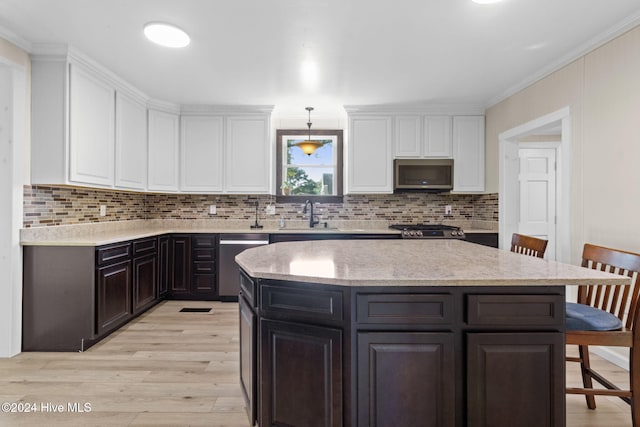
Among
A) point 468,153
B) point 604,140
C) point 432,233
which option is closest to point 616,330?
point 604,140

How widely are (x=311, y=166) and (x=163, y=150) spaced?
78.0 inches

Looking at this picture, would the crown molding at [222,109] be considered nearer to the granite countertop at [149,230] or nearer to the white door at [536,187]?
the granite countertop at [149,230]

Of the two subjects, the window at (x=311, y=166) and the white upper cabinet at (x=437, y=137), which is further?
the window at (x=311, y=166)

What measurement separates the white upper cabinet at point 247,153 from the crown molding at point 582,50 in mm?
2960

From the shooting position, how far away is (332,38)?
266 centimetres

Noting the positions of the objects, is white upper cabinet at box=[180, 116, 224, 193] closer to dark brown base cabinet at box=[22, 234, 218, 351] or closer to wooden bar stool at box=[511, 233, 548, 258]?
dark brown base cabinet at box=[22, 234, 218, 351]

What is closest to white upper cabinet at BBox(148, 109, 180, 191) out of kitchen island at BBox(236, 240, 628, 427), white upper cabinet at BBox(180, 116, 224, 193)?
white upper cabinet at BBox(180, 116, 224, 193)

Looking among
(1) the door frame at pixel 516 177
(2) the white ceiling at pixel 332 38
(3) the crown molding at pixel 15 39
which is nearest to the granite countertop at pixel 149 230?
(1) the door frame at pixel 516 177

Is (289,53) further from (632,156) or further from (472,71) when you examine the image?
(632,156)

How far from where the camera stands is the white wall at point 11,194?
265 centimetres

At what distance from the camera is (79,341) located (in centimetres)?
280

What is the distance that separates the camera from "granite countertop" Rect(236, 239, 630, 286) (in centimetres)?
141

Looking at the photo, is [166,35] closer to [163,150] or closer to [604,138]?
[163,150]

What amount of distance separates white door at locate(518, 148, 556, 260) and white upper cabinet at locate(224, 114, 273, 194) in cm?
365
